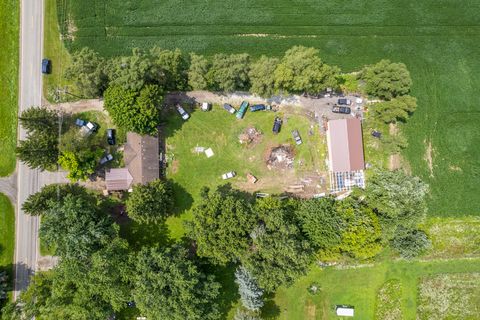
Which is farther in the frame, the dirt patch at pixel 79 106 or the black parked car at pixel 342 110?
the black parked car at pixel 342 110

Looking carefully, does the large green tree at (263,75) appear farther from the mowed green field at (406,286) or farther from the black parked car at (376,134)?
the mowed green field at (406,286)

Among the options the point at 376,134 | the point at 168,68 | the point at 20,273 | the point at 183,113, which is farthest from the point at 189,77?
the point at 20,273

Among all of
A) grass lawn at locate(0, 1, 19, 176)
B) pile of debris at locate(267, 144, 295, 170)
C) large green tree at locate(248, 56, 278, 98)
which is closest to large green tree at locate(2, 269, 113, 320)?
grass lawn at locate(0, 1, 19, 176)

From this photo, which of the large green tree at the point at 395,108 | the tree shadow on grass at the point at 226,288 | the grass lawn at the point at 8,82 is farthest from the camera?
the grass lawn at the point at 8,82

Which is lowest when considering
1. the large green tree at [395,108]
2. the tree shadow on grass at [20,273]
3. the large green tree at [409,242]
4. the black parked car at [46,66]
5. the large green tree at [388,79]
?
the tree shadow on grass at [20,273]

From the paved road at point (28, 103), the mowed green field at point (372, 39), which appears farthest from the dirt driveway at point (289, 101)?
the paved road at point (28, 103)

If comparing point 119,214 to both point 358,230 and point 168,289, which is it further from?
point 358,230

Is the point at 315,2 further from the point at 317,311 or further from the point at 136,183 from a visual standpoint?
the point at 317,311
